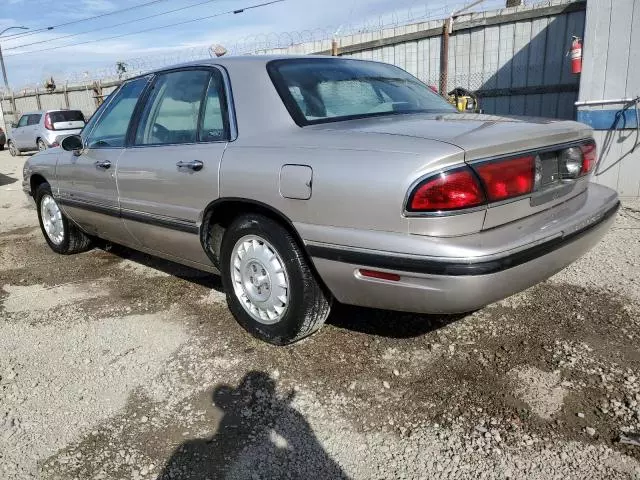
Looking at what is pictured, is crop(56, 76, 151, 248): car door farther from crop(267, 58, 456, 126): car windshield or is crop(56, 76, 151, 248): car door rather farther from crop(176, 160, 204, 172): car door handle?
crop(267, 58, 456, 126): car windshield

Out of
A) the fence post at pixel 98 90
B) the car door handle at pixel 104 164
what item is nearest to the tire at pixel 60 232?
the car door handle at pixel 104 164

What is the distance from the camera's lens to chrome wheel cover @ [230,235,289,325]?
2.91 metres

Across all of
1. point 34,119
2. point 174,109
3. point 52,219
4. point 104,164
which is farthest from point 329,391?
point 34,119

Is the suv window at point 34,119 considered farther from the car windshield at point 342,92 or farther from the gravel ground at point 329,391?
the car windshield at point 342,92

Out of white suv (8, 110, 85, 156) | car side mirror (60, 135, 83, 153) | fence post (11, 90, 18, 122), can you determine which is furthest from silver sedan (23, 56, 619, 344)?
fence post (11, 90, 18, 122)

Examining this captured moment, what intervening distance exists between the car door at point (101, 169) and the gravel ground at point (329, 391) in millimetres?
669

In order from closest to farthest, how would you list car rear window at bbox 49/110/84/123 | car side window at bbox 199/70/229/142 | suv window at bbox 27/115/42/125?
1. car side window at bbox 199/70/229/142
2. car rear window at bbox 49/110/84/123
3. suv window at bbox 27/115/42/125

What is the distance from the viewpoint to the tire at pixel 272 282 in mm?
2773

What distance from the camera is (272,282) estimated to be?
294 centimetres

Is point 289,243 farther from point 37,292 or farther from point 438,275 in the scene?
point 37,292

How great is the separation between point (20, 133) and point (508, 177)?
19.0 m

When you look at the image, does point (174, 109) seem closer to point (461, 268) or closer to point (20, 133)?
point (461, 268)

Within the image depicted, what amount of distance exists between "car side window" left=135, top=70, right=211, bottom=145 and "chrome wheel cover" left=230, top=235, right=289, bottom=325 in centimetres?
79

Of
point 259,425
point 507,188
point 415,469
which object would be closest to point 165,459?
point 259,425
